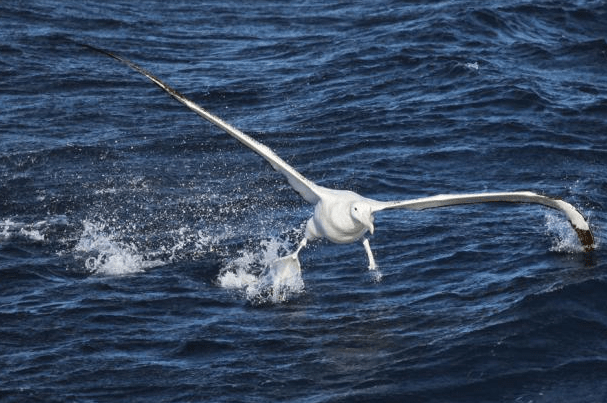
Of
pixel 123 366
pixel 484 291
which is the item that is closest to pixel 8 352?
pixel 123 366

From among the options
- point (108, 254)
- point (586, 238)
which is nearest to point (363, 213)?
point (586, 238)

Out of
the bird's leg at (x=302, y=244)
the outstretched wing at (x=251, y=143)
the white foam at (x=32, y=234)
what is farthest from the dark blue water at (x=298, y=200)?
the outstretched wing at (x=251, y=143)

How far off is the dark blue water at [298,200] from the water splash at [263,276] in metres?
0.06

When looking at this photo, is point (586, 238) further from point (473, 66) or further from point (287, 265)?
point (473, 66)

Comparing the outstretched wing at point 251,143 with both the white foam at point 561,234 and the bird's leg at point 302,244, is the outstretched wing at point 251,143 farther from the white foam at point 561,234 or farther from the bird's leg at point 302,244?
the white foam at point 561,234

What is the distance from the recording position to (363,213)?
14945 millimetres

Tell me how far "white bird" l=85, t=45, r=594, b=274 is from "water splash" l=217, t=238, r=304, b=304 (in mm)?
138

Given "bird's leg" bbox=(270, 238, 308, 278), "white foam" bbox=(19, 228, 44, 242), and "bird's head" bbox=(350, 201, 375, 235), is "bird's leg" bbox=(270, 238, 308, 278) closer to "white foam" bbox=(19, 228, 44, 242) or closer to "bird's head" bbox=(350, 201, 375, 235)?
"bird's head" bbox=(350, 201, 375, 235)

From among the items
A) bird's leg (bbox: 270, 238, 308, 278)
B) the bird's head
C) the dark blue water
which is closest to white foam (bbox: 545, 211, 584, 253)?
the dark blue water

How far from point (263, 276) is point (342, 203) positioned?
1.82 metres

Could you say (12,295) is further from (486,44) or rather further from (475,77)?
(486,44)

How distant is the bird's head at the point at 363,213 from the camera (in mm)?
14891

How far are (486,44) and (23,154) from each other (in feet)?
37.0

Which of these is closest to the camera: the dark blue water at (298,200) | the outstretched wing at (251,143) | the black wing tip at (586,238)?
the dark blue water at (298,200)
